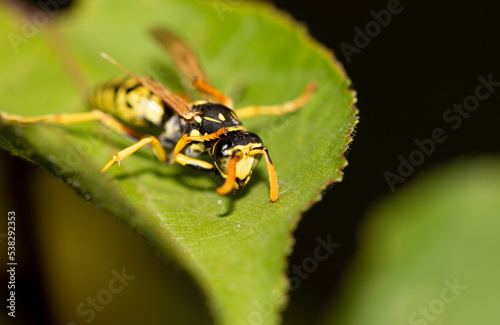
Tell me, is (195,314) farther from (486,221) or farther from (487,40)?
(487,40)

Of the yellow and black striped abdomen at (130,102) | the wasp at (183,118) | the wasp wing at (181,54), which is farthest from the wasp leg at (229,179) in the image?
the yellow and black striped abdomen at (130,102)

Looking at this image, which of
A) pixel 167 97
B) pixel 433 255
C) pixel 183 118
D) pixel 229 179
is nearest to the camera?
pixel 229 179

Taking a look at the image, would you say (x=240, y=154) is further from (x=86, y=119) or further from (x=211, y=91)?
(x=86, y=119)

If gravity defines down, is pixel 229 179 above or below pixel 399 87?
below

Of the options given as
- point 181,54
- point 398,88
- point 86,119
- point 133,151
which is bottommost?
point 86,119

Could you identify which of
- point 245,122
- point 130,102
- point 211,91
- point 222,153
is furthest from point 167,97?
point 245,122

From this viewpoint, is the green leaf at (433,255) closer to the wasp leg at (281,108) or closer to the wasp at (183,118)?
the wasp leg at (281,108)
